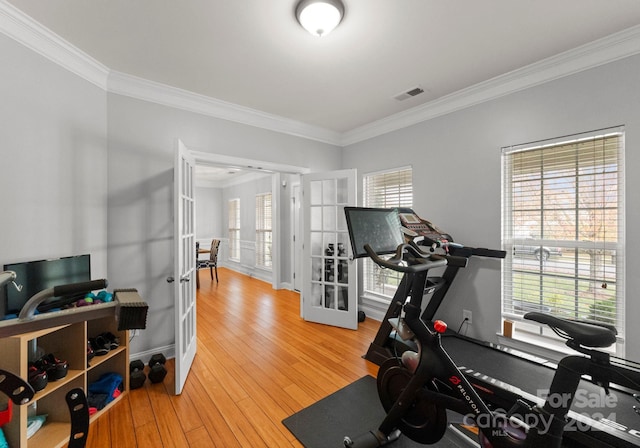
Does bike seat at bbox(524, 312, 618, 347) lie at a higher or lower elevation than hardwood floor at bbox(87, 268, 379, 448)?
higher

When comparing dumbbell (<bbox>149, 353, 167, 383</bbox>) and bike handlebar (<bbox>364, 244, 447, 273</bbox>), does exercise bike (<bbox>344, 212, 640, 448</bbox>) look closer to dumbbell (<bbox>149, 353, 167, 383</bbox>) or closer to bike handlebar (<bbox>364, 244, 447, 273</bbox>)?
bike handlebar (<bbox>364, 244, 447, 273</bbox>)

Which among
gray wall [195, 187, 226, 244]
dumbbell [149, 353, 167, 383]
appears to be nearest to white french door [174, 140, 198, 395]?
dumbbell [149, 353, 167, 383]

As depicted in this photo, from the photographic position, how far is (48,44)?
2.00 metres

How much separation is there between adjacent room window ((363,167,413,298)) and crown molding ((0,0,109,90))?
3.16 m

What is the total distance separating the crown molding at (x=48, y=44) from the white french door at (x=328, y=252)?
2371 millimetres

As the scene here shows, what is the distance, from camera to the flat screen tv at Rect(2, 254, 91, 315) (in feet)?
5.66

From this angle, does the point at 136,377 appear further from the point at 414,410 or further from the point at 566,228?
the point at 566,228

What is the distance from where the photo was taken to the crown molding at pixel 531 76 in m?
2.04

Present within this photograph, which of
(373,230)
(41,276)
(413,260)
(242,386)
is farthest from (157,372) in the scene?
(413,260)

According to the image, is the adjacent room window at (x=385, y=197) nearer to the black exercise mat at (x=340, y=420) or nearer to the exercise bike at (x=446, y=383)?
the black exercise mat at (x=340, y=420)

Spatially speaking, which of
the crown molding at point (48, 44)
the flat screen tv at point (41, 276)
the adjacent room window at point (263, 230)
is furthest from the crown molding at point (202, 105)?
the adjacent room window at point (263, 230)

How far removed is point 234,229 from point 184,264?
5764 millimetres

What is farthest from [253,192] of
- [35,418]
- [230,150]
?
[35,418]

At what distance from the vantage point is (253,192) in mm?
6945
